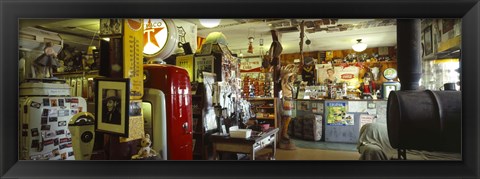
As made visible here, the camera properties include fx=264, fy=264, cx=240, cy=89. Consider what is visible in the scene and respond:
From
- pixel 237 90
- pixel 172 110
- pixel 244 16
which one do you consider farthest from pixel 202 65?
pixel 244 16

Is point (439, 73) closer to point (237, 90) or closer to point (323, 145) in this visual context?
point (323, 145)

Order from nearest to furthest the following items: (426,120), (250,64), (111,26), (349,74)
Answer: (111,26)
(426,120)
(250,64)
(349,74)

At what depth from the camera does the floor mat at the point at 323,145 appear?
1.93 metres

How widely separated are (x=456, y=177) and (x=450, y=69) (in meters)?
0.68

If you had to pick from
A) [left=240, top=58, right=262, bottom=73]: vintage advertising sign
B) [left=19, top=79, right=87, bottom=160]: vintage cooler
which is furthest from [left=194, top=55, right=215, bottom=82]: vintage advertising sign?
[left=19, top=79, right=87, bottom=160]: vintage cooler

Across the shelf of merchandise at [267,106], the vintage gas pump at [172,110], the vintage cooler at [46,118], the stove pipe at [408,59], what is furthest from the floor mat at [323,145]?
the vintage cooler at [46,118]

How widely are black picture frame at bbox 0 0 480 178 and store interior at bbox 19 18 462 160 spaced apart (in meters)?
0.07

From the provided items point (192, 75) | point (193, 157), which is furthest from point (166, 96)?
point (193, 157)

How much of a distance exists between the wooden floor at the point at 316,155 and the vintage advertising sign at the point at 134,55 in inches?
41.3

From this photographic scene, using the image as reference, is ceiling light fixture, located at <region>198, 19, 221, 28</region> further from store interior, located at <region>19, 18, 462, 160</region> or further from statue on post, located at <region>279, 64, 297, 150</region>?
statue on post, located at <region>279, 64, 297, 150</region>

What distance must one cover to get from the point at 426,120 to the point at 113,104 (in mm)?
2073

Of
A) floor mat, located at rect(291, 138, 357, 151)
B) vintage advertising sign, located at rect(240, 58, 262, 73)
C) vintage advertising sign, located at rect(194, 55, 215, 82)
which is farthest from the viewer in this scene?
vintage advertising sign, located at rect(194, 55, 215, 82)

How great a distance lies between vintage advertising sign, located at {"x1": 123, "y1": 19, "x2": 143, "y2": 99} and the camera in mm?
1675

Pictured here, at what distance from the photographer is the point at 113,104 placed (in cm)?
169
